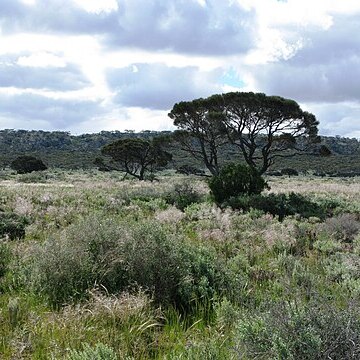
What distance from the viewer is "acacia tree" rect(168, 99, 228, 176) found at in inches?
1307

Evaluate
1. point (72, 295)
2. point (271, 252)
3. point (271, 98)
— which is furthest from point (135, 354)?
point (271, 98)

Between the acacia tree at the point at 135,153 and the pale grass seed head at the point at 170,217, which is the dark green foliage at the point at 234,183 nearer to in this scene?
the pale grass seed head at the point at 170,217

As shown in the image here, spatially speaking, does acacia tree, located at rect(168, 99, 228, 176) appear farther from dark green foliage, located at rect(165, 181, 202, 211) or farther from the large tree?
dark green foliage, located at rect(165, 181, 202, 211)

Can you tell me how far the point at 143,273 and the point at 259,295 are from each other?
1547 mm

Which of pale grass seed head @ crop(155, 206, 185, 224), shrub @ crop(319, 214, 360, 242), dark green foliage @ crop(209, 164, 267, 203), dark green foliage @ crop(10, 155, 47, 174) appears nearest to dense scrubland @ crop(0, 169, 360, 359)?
shrub @ crop(319, 214, 360, 242)

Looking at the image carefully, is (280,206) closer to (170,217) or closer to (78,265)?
(170,217)

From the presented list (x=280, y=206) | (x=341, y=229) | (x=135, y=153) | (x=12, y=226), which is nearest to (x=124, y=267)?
(x=12, y=226)

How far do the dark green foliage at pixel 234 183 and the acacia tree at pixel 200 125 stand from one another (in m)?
10.3

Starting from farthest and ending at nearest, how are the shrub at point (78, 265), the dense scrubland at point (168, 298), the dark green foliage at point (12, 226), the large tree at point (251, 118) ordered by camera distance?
the large tree at point (251, 118)
the dark green foliage at point (12, 226)
the shrub at point (78, 265)
the dense scrubland at point (168, 298)

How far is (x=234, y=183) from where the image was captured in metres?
21.6

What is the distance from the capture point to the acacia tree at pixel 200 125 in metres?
33.2

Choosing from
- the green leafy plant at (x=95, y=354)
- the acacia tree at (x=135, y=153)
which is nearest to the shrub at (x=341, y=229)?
the green leafy plant at (x=95, y=354)

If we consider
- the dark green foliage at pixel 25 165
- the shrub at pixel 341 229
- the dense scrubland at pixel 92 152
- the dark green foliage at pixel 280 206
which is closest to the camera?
the shrub at pixel 341 229

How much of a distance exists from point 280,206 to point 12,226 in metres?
10.7
